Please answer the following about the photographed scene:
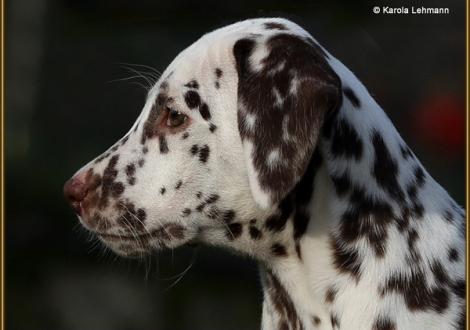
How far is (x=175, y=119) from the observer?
14.4 ft

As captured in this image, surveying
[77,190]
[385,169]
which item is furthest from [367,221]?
[77,190]

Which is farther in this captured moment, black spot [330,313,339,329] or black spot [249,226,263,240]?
black spot [249,226,263,240]

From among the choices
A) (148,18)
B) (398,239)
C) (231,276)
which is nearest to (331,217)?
(398,239)

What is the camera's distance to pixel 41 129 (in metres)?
11.7

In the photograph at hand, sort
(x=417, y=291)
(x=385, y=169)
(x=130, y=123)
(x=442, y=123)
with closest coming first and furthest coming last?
(x=417, y=291) < (x=385, y=169) < (x=130, y=123) < (x=442, y=123)

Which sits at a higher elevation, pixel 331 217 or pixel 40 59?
pixel 40 59

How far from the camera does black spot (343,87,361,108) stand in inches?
169

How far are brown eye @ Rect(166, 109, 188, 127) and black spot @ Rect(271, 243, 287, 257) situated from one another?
1.96 ft

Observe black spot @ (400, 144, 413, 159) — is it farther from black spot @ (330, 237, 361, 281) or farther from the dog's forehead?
the dog's forehead

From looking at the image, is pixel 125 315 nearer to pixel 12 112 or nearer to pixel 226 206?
pixel 12 112

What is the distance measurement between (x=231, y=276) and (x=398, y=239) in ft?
20.3

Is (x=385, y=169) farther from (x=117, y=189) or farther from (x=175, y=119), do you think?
(x=117, y=189)

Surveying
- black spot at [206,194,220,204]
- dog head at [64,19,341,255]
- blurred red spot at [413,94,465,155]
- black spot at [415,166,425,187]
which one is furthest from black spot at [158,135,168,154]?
blurred red spot at [413,94,465,155]

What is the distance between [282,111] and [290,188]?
0.91 feet
